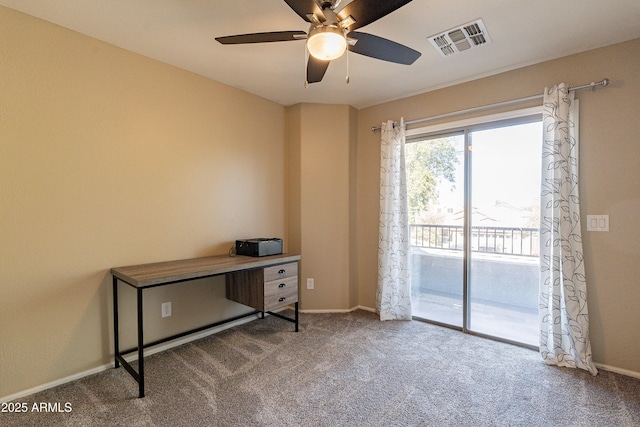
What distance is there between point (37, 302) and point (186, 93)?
193cm

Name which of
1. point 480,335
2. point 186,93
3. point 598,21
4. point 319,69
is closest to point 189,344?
point 186,93

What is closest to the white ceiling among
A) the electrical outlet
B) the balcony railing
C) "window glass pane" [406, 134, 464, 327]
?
"window glass pane" [406, 134, 464, 327]

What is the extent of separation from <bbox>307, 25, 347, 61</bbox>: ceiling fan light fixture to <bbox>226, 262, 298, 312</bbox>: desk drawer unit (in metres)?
1.81

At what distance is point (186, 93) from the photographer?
2652 mm

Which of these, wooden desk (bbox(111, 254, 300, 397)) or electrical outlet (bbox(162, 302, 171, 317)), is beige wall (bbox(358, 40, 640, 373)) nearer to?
wooden desk (bbox(111, 254, 300, 397))

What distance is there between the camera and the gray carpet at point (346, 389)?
170cm

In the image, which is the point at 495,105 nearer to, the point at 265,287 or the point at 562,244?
the point at 562,244

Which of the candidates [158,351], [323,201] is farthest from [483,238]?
[158,351]

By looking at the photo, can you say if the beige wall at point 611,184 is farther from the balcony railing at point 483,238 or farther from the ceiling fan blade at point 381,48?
the ceiling fan blade at point 381,48

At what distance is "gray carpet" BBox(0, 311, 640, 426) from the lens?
5.59 ft

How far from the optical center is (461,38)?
2.15 meters

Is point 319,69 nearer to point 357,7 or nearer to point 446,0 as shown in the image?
point 357,7

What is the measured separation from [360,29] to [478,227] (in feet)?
6.79

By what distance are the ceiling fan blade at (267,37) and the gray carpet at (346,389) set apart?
2156 millimetres
